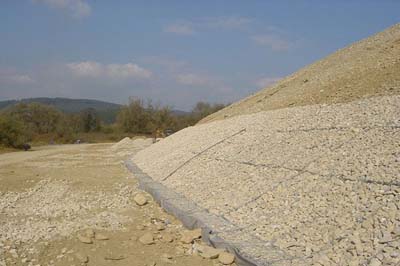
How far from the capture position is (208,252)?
5.18 m

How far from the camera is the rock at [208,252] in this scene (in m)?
5.10

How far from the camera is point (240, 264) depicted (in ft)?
15.4

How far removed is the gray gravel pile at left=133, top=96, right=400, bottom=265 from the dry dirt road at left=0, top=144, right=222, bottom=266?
798 mm

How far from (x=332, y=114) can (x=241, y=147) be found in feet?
6.55

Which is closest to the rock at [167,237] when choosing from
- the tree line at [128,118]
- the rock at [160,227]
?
the rock at [160,227]

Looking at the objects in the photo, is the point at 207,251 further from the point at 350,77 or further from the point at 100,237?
the point at 350,77

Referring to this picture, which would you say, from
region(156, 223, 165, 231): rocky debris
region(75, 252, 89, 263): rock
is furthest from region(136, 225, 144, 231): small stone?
region(75, 252, 89, 263): rock

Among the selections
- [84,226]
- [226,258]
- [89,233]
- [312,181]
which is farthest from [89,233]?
[312,181]

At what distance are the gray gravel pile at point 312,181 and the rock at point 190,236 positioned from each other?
1.59 feet

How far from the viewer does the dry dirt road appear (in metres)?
5.29

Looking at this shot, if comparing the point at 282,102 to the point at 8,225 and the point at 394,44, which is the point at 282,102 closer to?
the point at 394,44

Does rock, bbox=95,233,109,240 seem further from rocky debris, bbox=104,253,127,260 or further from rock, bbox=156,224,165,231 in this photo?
rock, bbox=156,224,165,231

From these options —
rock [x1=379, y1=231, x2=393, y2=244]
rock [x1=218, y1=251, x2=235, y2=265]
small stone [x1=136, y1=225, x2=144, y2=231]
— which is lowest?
small stone [x1=136, y1=225, x2=144, y2=231]

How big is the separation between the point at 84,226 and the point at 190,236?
186 centimetres
